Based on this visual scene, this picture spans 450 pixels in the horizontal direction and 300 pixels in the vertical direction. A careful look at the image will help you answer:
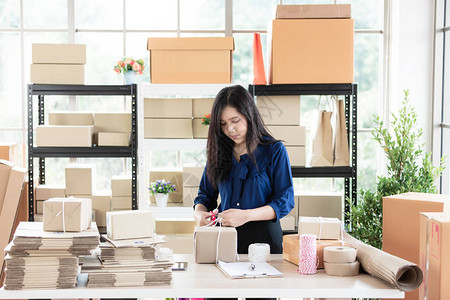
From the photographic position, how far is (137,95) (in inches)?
153

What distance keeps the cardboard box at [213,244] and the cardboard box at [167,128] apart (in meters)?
1.73

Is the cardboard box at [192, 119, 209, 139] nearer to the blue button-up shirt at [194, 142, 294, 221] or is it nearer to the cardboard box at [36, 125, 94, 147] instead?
the cardboard box at [36, 125, 94, 147]

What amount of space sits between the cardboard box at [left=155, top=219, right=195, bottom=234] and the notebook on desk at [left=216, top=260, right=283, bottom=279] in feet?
6.03

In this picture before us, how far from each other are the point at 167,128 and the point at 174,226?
0.73m

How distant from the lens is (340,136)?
12.6 feet

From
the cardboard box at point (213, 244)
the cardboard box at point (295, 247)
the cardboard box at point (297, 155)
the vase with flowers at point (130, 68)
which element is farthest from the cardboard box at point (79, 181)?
the cardboard box at point (295, 247)

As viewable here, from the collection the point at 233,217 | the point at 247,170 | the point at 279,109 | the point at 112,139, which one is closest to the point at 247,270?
the point at 233,217

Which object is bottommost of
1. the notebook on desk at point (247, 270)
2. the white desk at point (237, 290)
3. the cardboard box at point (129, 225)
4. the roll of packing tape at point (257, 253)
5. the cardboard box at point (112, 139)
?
the white desk at point (237, 290)

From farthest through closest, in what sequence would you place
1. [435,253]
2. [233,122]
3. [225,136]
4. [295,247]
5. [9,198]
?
[9,198] < [225,136] < [233,122] < [295,247] < [435,253]

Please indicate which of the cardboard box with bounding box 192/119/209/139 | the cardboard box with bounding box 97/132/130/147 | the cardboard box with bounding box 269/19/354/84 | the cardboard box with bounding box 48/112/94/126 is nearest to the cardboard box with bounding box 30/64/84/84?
the cardboard box with bounding box 48/112/94/126

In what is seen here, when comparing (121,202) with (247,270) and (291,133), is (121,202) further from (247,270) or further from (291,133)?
(247,270)

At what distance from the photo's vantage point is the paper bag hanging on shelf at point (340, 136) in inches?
150

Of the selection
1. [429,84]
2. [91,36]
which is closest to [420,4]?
[429,84]

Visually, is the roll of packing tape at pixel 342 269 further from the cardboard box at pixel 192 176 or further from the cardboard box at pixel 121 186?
the cardboard box at pixel 121 186
